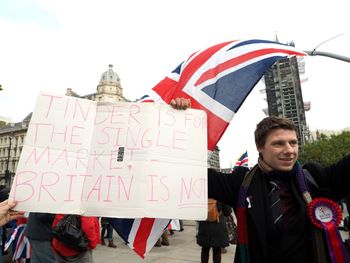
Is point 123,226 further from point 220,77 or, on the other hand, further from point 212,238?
point 212,238

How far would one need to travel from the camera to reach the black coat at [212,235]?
16.5 feet

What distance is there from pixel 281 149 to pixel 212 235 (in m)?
3.64

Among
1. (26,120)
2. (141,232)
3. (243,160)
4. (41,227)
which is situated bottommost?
(41,227)

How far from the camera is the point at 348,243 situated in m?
1.66

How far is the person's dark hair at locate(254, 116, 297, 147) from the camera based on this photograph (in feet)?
6.24

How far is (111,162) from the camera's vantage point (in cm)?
198

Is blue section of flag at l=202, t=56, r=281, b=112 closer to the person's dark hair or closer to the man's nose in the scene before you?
the person's dark hair

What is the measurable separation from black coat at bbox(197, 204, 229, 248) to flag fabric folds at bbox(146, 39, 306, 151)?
325 cm

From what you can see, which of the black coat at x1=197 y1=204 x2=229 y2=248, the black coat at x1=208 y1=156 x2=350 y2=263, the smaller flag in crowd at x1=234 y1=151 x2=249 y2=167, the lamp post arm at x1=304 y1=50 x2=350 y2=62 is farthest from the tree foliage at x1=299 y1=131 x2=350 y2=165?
the black coat at x1=208 y1=156 x2=350 y2=263

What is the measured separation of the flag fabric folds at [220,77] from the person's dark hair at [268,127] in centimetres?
39

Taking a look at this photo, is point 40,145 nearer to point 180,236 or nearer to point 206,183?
point 206,183

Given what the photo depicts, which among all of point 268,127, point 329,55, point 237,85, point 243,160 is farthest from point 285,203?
point 243,160

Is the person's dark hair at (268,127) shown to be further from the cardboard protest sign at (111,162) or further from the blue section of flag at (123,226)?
the blue section of flag at (123,226)

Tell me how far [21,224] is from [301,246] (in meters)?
5.62
